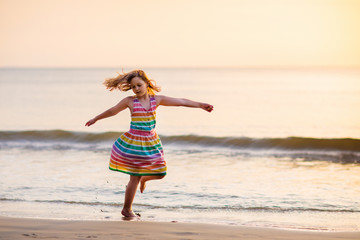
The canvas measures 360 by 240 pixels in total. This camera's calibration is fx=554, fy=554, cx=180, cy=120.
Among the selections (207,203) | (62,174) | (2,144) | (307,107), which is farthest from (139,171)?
(307,107)

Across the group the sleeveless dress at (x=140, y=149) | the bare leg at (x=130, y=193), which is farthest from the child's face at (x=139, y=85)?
the bare leg at (x=130, y=193)

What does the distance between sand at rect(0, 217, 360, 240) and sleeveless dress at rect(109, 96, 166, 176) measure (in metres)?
0.76

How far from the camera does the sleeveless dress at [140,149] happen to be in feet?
19.9

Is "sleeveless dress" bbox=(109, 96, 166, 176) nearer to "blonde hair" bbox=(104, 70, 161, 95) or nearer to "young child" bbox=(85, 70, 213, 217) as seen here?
"young child" bbox=(85, 70, 213, 217)

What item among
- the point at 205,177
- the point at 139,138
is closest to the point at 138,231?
the point at 139,138

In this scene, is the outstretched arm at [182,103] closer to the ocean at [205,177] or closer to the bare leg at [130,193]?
the bare leg at [130,193]

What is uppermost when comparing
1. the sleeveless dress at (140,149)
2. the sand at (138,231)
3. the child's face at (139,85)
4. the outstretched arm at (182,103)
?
the child's face at (139,85)

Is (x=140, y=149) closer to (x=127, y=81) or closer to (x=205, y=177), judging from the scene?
(x=127, y=81)

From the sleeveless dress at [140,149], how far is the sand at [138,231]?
2.51ft

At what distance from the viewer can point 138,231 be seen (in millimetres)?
5059

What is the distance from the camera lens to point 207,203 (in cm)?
714

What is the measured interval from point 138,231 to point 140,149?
1.20 m

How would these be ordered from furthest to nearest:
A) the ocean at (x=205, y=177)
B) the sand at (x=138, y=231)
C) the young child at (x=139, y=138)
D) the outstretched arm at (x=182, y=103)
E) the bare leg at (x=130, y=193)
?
1. the ocean at (x=205, y=177)
2. the bare leg at (x=130, y=193)
3. the young child at (x=139, y=138)
4. the outstretched arm at (x=182, y=103)
5. the sand at (x=138, y=231)

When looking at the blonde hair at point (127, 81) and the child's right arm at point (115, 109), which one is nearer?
the child's right arm at point (115, 109)
